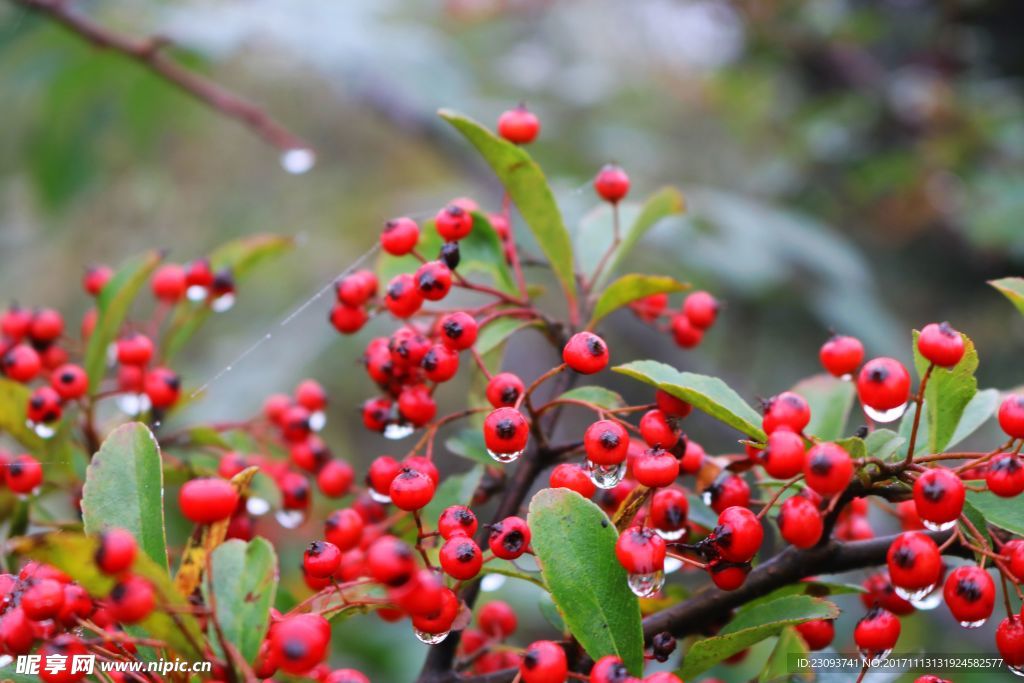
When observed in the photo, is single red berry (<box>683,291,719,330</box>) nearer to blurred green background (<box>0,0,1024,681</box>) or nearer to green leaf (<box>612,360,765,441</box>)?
green leaf (<box>612,360,765,441</box>)

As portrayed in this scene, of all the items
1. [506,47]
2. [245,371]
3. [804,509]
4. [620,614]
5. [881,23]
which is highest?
[804,509]

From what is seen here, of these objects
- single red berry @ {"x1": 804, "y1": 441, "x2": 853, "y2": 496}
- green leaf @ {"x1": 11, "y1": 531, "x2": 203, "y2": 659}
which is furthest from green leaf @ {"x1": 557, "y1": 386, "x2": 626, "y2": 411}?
green leaf @ {"x1": 11, "y1": 531, "x2": 203, "y2": 659}

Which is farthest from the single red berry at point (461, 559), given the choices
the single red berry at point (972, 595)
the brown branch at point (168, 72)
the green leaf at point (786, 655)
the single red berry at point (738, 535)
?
the brown branch at point (168, 72)

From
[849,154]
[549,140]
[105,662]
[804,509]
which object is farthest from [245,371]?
[804,509]

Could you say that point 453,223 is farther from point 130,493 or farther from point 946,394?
point 946,394

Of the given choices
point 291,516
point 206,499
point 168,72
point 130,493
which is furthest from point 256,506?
point 168,72

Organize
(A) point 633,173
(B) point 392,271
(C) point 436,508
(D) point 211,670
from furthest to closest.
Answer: (A) point 633,173, (B) point 392,271, (C) point 436,508, (D) point 211,670

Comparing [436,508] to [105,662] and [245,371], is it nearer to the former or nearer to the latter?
[105,662]
